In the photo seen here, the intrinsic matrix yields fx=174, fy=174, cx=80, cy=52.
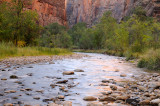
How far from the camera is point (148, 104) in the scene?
12.0 ft

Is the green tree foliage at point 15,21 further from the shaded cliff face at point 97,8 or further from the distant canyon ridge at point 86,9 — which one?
the shaded cliff face at point 97,8

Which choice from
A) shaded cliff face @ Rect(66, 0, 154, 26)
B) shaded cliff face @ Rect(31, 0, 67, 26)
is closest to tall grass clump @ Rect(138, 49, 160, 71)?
Answer: shaded cliff face @ Rect(66, 0, 154, 26)

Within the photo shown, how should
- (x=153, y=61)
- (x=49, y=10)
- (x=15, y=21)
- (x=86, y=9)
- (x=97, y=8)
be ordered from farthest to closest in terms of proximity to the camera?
(x=86, y=9) → (x=97, y=8) → (x=49, y=10) → (x=15, y=21) → (x=153, y=61)

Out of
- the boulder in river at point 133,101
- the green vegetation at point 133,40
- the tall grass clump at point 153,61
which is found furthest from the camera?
the green vegetation at point 133,40

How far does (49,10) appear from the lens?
98438 millimetres

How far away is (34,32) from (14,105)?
1011 inches

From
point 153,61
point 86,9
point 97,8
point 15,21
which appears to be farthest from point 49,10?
point 153,61

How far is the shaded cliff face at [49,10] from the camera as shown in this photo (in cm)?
9185

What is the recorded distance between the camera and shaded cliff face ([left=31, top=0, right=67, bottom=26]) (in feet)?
301

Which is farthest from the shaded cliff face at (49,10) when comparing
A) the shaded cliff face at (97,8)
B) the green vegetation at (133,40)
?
the green vegetation at (133,40)

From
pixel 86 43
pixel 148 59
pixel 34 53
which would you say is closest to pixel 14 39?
pixel 34 53

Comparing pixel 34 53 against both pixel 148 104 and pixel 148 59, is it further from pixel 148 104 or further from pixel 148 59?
pixel 148 104

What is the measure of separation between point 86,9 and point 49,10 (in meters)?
27.1

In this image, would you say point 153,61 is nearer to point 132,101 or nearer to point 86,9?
point 132,101
